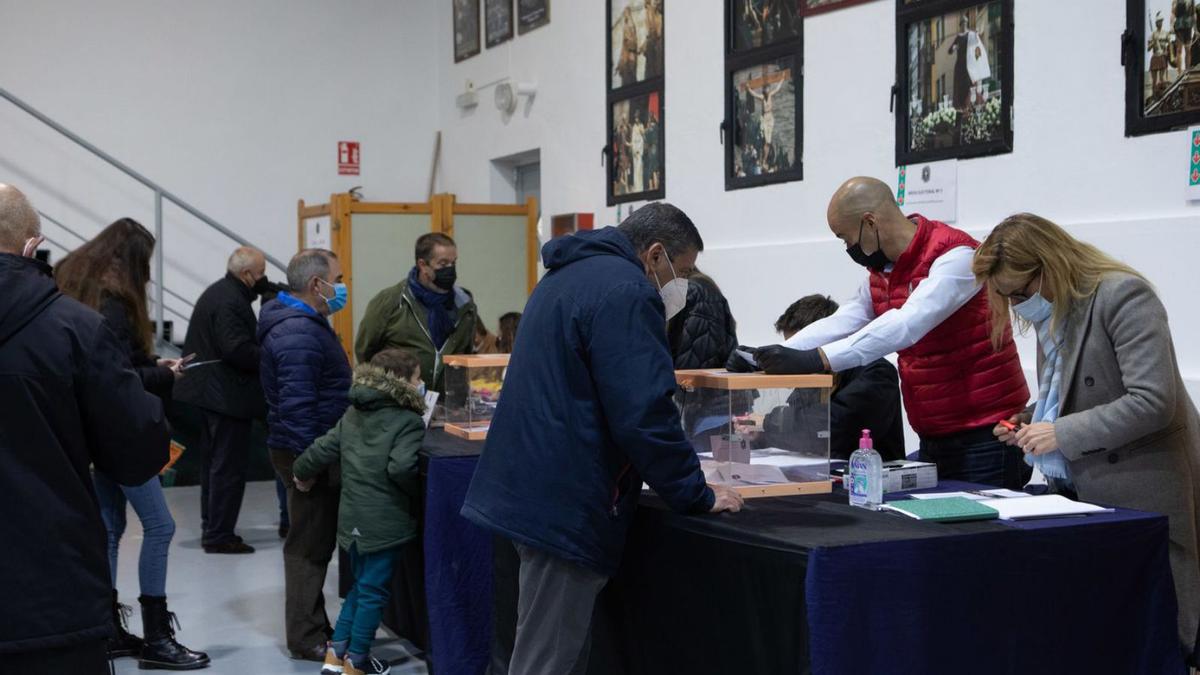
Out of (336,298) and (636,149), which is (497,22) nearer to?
(636,149)

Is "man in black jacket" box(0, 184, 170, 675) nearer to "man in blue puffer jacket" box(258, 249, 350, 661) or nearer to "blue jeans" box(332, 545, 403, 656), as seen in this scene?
"blue jeans" box(332, 545, 403, 656)

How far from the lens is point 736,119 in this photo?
21.7 feet

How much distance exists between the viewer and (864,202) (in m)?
3.43

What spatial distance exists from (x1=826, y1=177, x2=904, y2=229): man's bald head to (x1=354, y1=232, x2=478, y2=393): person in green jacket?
2497mm

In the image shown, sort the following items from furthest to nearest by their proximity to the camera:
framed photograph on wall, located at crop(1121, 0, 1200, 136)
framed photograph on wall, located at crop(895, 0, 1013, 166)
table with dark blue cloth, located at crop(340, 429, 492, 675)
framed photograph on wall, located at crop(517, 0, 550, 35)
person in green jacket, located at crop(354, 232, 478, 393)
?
1. framed photograph on wall, located at crop(517, 0, 550, 35)
2. person in green jacket, located at crop(354, 232, 478, 393)
3. framed photograph on wall, located at crop(895, 0, 1013, 166)
4. framed photograph on wall, located at crop(1121, 0, 1200, 136)
5. table with dark blue cloth, located at crop(340, 429, 492, 675)

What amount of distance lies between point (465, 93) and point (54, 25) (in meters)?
3.14

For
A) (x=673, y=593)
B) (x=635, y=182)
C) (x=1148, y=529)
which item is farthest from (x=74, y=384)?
(x=635, y=182)

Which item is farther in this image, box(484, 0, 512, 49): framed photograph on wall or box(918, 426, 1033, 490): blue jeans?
box(484, 0, 512, 49): framed photograph on wall

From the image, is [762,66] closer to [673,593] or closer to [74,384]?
[673,593]

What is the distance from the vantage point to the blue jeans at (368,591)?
13.8 feet

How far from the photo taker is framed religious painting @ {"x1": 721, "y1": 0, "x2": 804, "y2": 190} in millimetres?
6156

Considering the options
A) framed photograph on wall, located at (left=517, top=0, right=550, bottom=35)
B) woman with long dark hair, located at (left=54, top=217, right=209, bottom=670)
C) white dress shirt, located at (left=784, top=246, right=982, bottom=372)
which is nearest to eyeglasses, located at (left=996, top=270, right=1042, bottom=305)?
white dress shirt, located at (left=784, top=246, right=982, bottom=372)

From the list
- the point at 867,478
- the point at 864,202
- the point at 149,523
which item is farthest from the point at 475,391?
the point at 867,478

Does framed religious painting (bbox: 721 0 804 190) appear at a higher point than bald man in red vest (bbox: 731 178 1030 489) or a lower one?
higher
